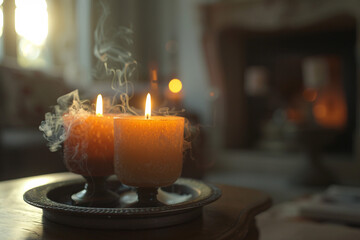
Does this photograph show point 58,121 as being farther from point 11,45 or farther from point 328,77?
point 11,45

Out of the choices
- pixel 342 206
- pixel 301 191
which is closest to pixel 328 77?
pixel 301 191

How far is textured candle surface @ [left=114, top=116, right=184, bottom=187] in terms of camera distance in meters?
0.54

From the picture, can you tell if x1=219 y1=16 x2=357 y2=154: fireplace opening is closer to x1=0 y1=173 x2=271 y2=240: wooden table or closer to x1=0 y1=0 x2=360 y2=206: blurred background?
x1=0 y1=0 x2=360 y2=206: blurred background

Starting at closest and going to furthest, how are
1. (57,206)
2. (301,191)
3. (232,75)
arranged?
1. (57,206)
2. (301,191)
3. (232,75)

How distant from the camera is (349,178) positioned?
3244mm

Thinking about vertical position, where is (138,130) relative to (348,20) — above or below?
below

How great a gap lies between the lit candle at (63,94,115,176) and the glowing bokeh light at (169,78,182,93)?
3.41 m

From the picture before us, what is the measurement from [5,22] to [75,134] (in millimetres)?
3994

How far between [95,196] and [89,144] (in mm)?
89

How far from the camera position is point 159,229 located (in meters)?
0.52

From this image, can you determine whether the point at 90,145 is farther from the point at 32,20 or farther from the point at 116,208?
the point at 32,20

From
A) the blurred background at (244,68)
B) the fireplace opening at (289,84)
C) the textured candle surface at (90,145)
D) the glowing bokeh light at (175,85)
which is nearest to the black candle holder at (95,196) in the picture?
the textured candle surface at (90,145)

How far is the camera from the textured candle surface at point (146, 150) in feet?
1.78

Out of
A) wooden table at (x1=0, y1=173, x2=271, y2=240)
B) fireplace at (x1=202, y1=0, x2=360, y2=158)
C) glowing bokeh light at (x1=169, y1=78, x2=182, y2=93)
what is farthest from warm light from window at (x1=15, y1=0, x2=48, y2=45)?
wooden table at (x1=0, y1=173, x2=271, y2=240)
